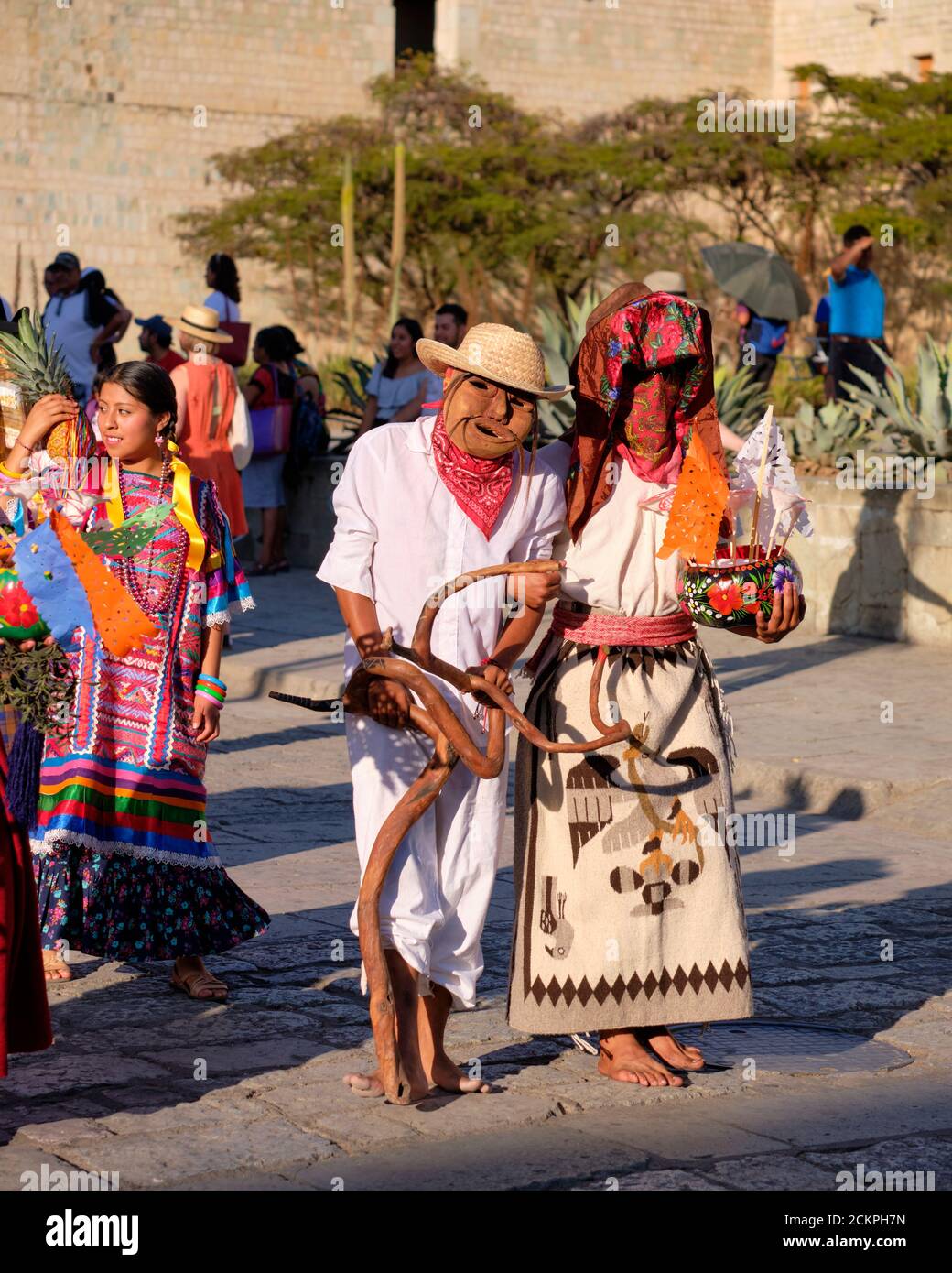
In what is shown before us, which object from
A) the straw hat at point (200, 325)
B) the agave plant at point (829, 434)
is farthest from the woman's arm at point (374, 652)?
the agave plant at point (829, 434)

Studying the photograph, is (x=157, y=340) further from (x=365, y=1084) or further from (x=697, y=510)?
(x=365, y=1084)

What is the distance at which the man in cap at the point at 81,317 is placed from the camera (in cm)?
1451

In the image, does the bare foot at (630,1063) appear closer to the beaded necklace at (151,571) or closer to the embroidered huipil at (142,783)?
the embroidered huipil at (142,783)

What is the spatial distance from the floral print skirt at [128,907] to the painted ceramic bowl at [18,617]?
1258mm

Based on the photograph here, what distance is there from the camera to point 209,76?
34.9 m

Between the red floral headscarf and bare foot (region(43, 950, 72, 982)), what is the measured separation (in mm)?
2057

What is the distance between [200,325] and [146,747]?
6.18 meters

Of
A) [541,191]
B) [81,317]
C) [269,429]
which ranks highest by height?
[541,191]

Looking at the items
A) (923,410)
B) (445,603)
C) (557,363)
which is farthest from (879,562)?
(445,603)

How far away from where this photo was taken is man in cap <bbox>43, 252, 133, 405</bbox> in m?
14.5

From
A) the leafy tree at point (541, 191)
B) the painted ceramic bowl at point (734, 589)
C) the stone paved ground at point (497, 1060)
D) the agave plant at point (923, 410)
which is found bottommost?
the stone paved ground at point (497, 1060)

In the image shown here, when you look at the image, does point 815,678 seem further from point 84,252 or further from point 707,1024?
point 84,252

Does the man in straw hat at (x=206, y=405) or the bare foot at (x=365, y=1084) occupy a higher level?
the man in straw hat at (x=206, y=405)

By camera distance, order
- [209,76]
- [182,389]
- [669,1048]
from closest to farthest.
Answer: [669,1048] < [182,389] < [209,76]
